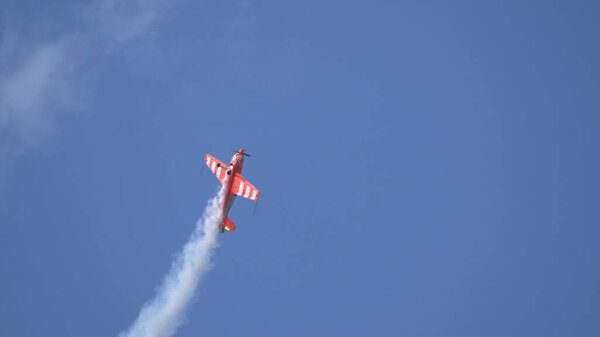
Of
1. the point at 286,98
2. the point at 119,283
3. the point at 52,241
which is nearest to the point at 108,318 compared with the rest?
the point at 119,283

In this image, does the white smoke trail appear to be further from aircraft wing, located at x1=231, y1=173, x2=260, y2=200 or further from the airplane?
aircraft wing, located at x1=231, y1=173, x2=260, y2=200

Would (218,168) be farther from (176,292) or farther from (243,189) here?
(176,292)

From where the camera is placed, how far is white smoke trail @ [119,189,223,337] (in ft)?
157

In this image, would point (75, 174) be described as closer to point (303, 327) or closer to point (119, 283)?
point (119, 283)

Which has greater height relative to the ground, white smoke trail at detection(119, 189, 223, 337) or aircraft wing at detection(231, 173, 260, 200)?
aircraft wing at detection(231, 173, 260, 200)

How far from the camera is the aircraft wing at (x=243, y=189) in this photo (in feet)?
145

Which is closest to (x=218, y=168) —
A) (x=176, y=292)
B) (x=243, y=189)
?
(x=243, y=189)

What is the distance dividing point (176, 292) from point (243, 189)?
9031mm

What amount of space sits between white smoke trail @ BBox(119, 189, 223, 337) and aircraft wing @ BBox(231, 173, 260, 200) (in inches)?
147

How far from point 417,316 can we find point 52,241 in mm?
53512

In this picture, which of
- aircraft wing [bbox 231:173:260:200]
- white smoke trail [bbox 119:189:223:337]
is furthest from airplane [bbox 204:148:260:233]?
white smoke trail [bbox 119:189:223:337]

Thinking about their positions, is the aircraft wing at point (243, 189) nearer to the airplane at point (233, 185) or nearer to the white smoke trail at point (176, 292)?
the airplane at point (233, 185)

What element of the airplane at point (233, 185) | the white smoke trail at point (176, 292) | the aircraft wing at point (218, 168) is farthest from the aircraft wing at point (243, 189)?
the white smoke trail at point (176, 292)

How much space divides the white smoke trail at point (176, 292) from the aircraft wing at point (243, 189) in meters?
3.73
